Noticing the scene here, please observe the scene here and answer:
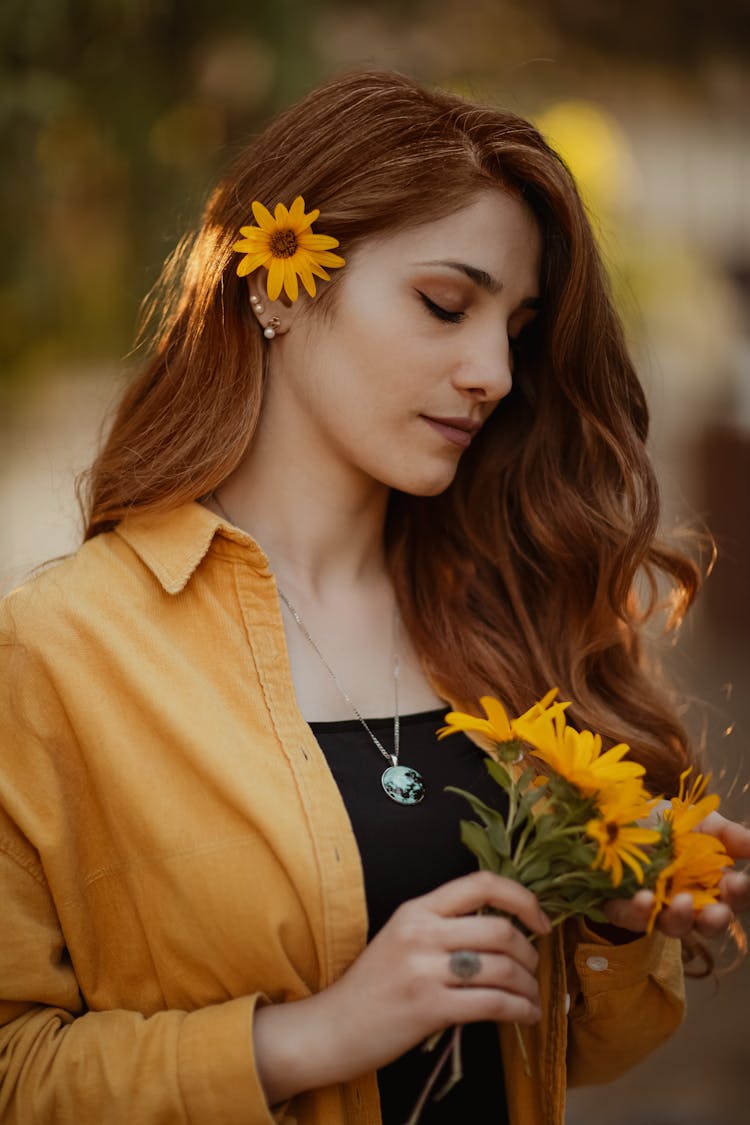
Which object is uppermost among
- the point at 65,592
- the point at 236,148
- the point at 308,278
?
the point at 236,148

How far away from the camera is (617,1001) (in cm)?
194

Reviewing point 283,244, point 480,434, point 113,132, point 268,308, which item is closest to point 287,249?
point 283,244

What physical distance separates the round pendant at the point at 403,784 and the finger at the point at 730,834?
0.39m

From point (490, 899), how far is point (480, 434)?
1.03 metres

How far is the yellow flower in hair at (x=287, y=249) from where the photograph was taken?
186cm

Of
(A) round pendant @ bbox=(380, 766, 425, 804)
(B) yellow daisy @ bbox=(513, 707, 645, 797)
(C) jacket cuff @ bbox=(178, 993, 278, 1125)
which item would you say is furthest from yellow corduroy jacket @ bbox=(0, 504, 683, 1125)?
(B) yellow daisy @ bbox=(513, 707, 645, 797)

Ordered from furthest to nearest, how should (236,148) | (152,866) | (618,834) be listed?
(236,148), (152,866), (618,834)

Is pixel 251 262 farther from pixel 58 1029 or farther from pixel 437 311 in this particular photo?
pixel 58 1029

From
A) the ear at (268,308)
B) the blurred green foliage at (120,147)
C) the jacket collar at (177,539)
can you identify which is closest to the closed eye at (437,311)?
the ear at (268,308)

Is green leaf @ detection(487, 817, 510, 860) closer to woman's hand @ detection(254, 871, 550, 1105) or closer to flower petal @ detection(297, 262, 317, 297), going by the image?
woman's hand @ detection(254, 871, 550, 1105)

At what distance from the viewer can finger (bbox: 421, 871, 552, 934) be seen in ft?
4.90

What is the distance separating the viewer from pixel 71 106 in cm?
298

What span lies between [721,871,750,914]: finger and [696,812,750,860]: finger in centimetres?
4

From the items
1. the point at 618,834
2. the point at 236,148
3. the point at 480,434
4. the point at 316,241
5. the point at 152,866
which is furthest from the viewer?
the point at 236,148
